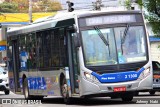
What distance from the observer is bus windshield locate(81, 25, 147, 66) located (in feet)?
64.2

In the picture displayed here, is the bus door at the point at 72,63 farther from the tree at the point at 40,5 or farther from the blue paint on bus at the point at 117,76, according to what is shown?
the tree at the point at 40,5

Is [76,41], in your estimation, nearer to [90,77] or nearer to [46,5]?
[90,77]

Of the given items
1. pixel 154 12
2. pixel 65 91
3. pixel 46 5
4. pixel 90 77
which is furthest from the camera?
pixel 46 5

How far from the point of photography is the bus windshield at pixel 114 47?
19.6 meters

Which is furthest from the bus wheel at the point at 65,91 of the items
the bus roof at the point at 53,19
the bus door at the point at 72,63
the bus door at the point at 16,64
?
the bus door at the point at 16,64

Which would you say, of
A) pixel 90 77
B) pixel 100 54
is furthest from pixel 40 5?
pixel 90 77

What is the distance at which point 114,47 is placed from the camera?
1966 centimetres

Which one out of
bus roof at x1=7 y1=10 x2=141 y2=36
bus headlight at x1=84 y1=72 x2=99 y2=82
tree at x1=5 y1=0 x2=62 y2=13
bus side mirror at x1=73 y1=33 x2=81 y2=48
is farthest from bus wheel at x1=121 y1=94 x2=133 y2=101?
tree at x1=5 y1=0 x2=62 y2=13

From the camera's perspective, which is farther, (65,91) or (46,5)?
(46,5)

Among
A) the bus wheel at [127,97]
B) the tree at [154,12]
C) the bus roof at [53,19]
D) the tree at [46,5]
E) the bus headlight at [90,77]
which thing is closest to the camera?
the bus headlight at [90,77]

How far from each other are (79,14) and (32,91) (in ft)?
19.5

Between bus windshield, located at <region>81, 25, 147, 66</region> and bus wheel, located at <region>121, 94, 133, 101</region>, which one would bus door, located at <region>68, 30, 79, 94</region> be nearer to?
bus windshield, located at <region>81, 25, 147, 66</region>

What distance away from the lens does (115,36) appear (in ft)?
65.0

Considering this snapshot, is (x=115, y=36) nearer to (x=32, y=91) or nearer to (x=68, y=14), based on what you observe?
(x=68, y=14)
